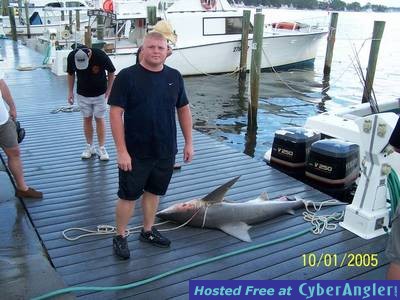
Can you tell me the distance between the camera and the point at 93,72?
203 inches

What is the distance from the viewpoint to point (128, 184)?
3.13m

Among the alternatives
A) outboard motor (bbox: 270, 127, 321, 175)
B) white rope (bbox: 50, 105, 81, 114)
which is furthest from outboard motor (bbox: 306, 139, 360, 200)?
white rope (bbox: 50, 105, 81, 114)

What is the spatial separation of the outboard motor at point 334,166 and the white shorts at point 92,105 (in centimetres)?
263

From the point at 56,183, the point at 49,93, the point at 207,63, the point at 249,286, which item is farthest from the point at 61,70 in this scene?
the point at 249,286

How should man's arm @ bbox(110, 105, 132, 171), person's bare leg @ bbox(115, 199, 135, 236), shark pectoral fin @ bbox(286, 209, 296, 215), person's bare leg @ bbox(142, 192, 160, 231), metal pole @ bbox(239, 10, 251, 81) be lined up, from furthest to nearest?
metal pole @ bbox(239, 10, 251, 81) < shark pectoral fin @ bbox(286, 209, 296, 215) < person's bare leg @ bbox(142, 192, 160, 231) < person's bare leg @ bbox(115, 199, 135, 236) < man's arm @ bbox(110, 105, 132, 171)

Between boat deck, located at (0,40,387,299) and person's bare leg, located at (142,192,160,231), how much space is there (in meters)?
0.20

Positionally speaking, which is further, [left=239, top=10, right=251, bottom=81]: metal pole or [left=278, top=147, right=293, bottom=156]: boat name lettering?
[left=239, top=10, right=251, bottom=81]: metal pole

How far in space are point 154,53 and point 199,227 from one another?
1.77 meters

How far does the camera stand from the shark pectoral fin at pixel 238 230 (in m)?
3.80

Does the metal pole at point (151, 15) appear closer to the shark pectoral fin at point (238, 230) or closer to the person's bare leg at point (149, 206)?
the shark pectoral fin at point (238, 230)

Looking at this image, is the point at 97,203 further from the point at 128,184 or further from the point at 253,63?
the point at 253,63

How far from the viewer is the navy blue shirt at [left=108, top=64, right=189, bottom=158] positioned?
2.97 m

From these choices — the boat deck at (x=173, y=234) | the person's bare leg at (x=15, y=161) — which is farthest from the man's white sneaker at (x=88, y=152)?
the person's bare leg at (x=15, y=161)
